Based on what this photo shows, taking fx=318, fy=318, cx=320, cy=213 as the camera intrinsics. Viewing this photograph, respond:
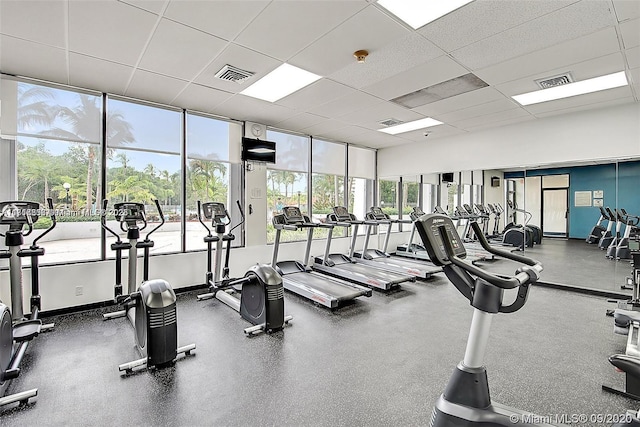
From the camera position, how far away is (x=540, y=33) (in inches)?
115

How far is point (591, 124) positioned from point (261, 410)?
6.21 m

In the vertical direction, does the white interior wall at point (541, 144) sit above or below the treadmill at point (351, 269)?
above

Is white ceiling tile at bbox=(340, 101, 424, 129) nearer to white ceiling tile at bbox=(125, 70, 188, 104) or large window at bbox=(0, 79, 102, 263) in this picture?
white ceiling tile at bbox=(125, 70, 188, 104)

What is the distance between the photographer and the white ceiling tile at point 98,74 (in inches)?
137

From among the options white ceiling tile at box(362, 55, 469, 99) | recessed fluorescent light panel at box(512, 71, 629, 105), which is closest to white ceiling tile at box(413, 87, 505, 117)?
recessed fluorescent light panel at box(512, 71, 629, 105)

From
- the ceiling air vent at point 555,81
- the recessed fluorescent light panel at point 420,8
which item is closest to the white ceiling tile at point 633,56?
the ceiling air vent at point 555,81

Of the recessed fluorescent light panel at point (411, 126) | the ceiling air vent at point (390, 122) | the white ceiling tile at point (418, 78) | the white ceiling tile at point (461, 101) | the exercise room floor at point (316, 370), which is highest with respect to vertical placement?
the recessed fluorescent light panel at point (411, 126)

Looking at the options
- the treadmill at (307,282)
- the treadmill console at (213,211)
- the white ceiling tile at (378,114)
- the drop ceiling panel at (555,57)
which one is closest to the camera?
the drop ceiling panel at (555,57)

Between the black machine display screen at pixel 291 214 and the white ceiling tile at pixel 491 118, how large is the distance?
335 cm

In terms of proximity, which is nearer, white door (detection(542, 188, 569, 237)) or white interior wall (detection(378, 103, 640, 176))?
white interior wall (detection(378, 103, 640, 176))

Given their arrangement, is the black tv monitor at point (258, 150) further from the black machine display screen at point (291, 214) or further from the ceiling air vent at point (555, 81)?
the ceiling air vent at point (555, 81)

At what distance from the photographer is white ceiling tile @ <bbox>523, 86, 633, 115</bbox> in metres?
4.32

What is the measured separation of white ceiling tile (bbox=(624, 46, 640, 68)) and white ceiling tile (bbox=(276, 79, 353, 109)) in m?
2.95

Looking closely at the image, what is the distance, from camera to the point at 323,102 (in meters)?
4.86
